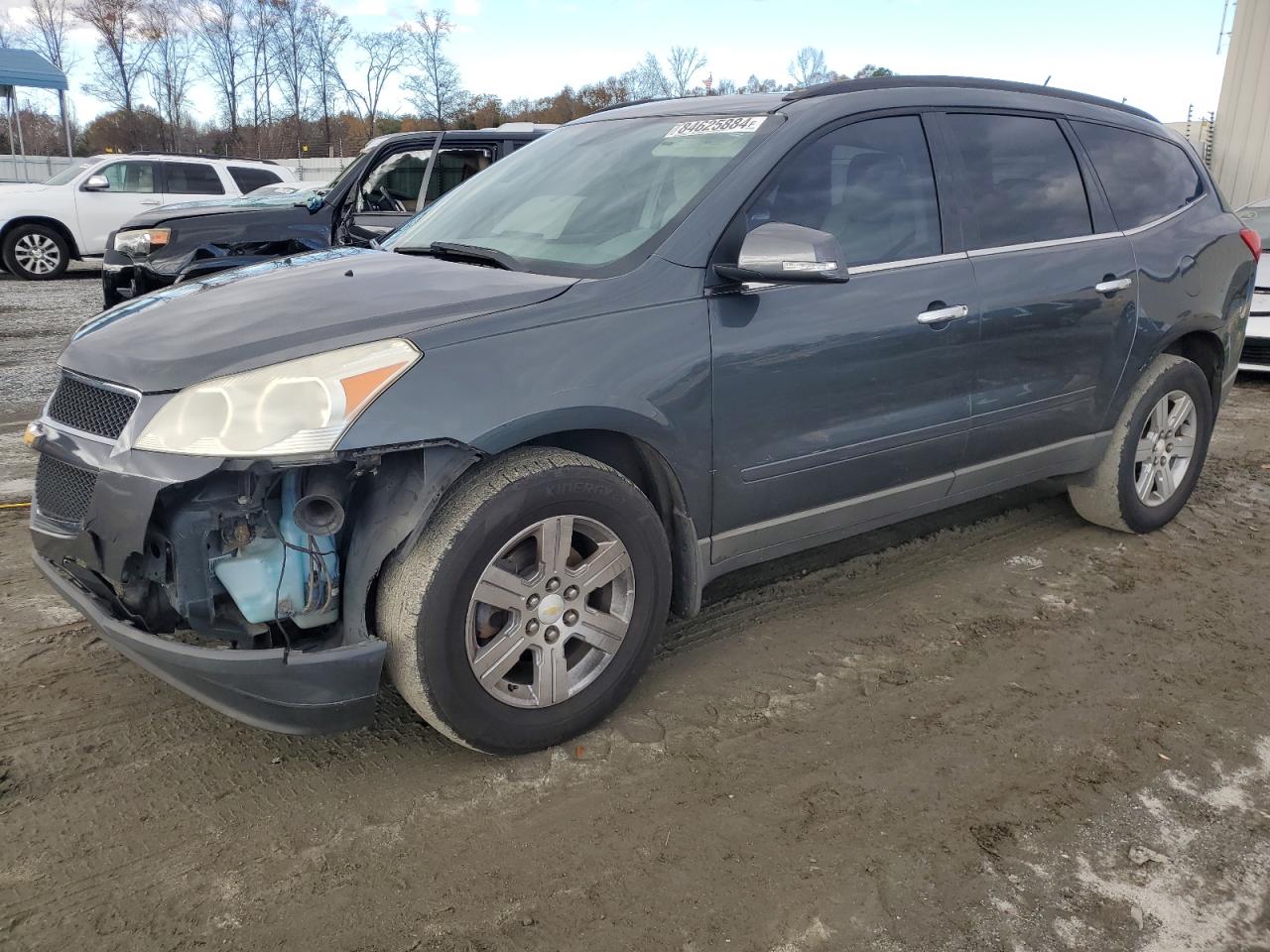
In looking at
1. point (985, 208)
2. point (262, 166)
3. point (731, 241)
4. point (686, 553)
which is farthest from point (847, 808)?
point (262, 166)

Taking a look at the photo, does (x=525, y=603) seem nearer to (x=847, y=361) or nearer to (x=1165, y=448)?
(x=847, y=361)

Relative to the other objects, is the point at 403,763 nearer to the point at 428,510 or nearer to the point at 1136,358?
the point at 428,510

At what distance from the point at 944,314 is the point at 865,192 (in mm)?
500

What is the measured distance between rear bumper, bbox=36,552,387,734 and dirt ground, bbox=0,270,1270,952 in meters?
0.28

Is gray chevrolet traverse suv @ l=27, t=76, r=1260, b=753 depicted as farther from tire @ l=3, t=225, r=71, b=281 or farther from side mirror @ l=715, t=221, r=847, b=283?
tire @ l=3, t=225, r=71, b=281

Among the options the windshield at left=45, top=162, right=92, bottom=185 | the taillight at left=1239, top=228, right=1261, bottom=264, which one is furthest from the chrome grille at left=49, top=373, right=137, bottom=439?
the windshield at left=45, top=162, right=92, bottom=185

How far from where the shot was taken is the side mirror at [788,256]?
287cm

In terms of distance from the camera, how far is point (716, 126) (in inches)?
135

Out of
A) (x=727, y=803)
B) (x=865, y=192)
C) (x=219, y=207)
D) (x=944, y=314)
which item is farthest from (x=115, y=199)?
(x=727, y=803)

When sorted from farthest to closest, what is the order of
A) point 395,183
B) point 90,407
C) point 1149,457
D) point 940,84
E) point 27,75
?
point 27,75, point 395,183, point 1149,457, point 940,84, point 90,407

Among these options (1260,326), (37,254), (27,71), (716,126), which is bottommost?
(1260,326)

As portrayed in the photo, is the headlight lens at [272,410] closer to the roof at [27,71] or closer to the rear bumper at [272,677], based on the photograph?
the rear bumper at [272,677]

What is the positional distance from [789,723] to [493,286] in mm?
1578

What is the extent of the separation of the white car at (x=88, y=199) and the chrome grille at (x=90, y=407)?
534 inches
